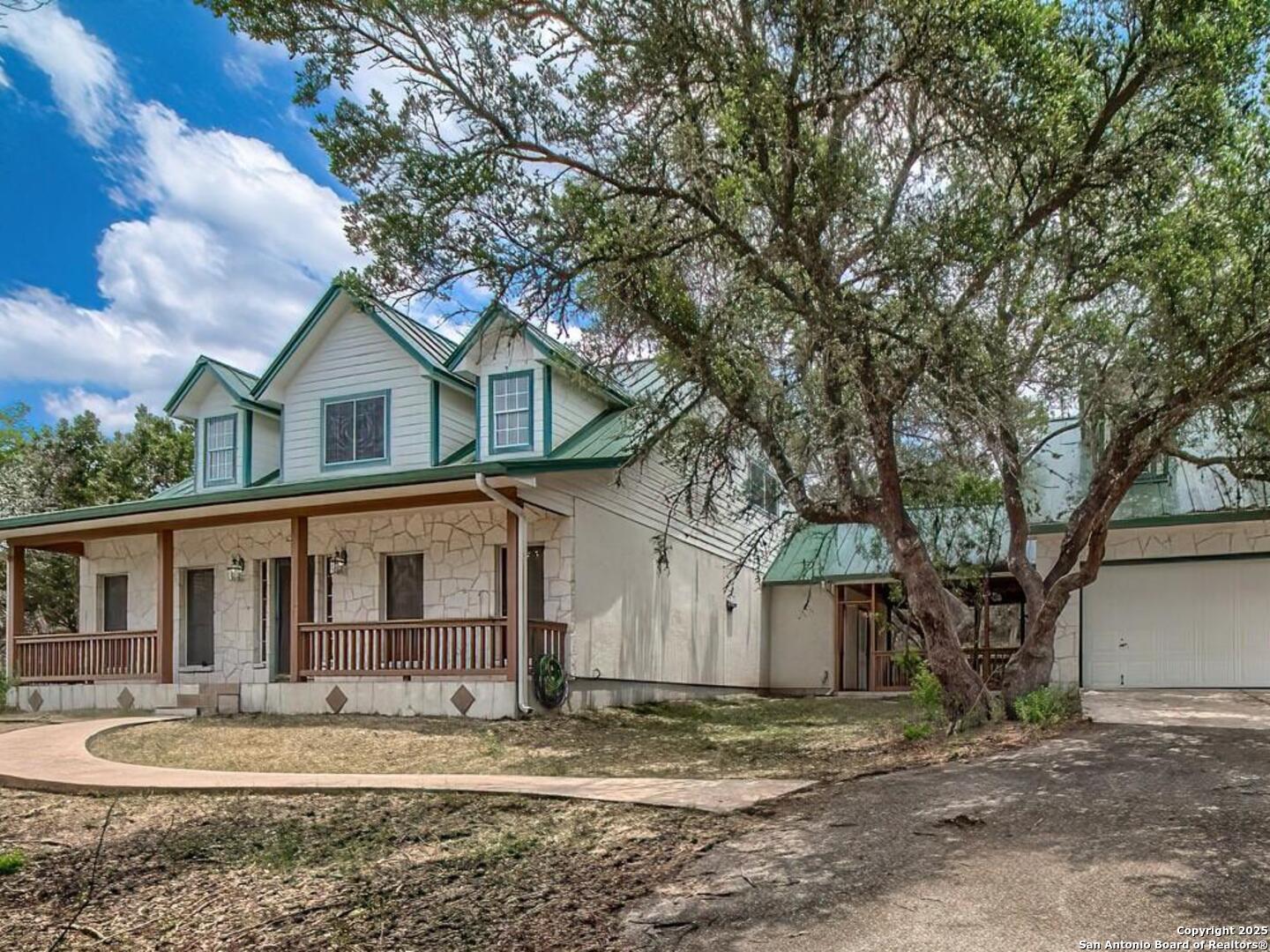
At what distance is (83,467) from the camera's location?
26203 mm

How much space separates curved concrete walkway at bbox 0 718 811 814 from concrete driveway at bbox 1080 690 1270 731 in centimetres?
496

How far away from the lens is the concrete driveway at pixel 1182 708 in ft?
33.5

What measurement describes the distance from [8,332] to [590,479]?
7244mm

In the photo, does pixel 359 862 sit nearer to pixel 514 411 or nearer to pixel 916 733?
pixel 916 733

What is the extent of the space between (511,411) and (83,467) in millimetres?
16476

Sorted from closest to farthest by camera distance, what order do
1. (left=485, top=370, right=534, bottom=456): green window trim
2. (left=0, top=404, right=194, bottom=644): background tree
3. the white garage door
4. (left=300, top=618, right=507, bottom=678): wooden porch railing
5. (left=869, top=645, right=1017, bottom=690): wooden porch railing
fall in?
1. (left=300, top=618, right=507, bottom=678): wooden porch railing
2. the white garage door
3. (left=485, top=370, right=534, bottom=456): green window trim
4. (left=869, top=645, right=1017, bottom=690): wooden porch railing
5. (left=0, top=404, right=194, bottom=644): background tree

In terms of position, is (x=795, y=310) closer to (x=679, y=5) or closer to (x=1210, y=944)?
(x=679, y=5)

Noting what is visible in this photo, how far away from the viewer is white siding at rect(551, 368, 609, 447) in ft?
48.9

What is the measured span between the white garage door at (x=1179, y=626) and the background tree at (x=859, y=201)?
15.8ft

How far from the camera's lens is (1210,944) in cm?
398

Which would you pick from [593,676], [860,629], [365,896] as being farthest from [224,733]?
[860,629]

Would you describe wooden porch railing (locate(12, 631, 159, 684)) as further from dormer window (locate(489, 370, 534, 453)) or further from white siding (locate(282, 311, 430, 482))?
dormer window (locate(489, 370, 534, 453))

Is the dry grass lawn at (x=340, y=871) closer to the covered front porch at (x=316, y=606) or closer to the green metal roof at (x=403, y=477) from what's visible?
the green metal roof at (x=403, y=477)

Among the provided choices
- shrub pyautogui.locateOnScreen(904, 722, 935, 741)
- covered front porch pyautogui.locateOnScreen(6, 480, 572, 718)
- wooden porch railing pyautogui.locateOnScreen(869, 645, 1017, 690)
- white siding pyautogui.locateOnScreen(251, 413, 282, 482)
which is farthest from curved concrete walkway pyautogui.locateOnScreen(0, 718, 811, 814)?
wooden porch railing pyautogui.locateOnScreen(869, 645, 1017, 690)
